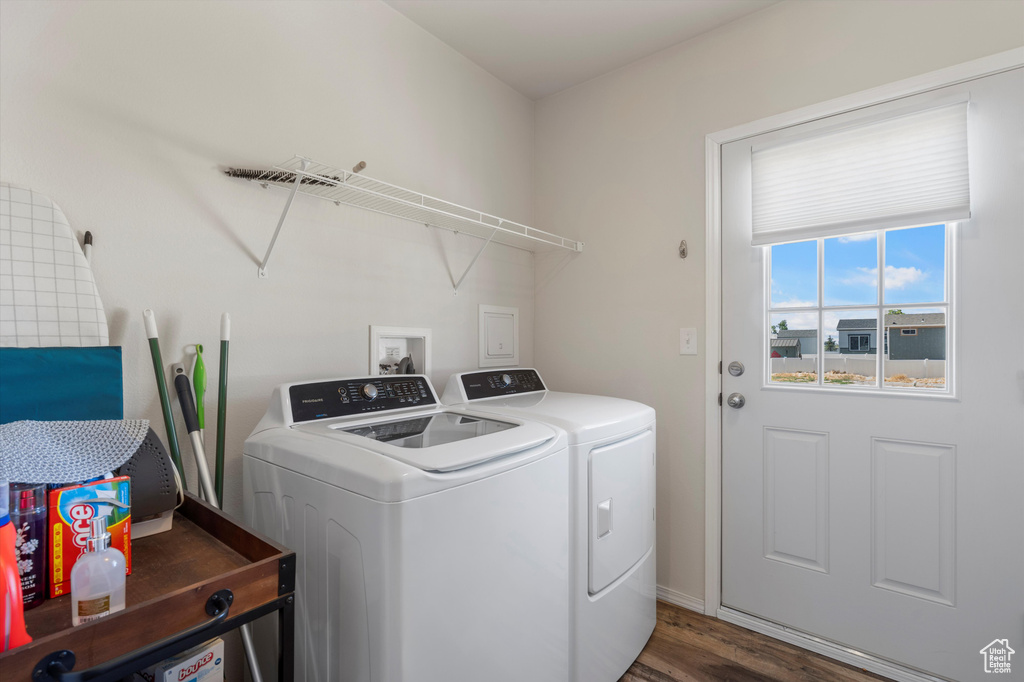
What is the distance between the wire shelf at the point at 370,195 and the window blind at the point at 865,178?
91 centimetres

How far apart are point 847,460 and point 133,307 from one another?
239 centimetres

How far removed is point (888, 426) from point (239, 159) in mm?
2384

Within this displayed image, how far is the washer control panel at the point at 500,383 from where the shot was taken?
197 centimetres

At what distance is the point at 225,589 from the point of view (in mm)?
820

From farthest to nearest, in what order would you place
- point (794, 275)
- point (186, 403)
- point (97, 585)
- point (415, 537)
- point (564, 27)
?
point (564, 27)
point (794, 275)
point (186, 403)
point (415, 537)
point (97, 585)

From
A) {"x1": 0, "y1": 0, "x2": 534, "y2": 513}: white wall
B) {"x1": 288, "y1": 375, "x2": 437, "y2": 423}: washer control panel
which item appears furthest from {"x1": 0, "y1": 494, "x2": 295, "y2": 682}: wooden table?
{"x1": 0, "y1": 0, "x2": 534, "y2": 513}: white wall

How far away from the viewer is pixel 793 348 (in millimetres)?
1972

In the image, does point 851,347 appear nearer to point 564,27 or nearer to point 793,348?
point 793,348

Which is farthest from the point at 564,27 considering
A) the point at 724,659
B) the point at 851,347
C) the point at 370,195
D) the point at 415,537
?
the point at 724,659

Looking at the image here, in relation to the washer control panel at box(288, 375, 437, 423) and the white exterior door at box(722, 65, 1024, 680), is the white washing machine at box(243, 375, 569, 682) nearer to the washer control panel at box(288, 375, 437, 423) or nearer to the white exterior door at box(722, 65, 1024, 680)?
the washer control panel at box(288, 375, 437, 423)

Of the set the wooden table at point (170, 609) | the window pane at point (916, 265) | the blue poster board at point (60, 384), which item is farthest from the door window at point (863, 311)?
the blue poster board at point (60, 384)

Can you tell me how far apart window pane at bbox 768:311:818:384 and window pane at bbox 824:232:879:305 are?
0.38 feet

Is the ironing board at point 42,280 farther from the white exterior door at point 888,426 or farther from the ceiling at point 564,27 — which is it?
the white exterior door at point 888,426

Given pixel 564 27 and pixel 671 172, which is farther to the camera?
pixel 671 172
